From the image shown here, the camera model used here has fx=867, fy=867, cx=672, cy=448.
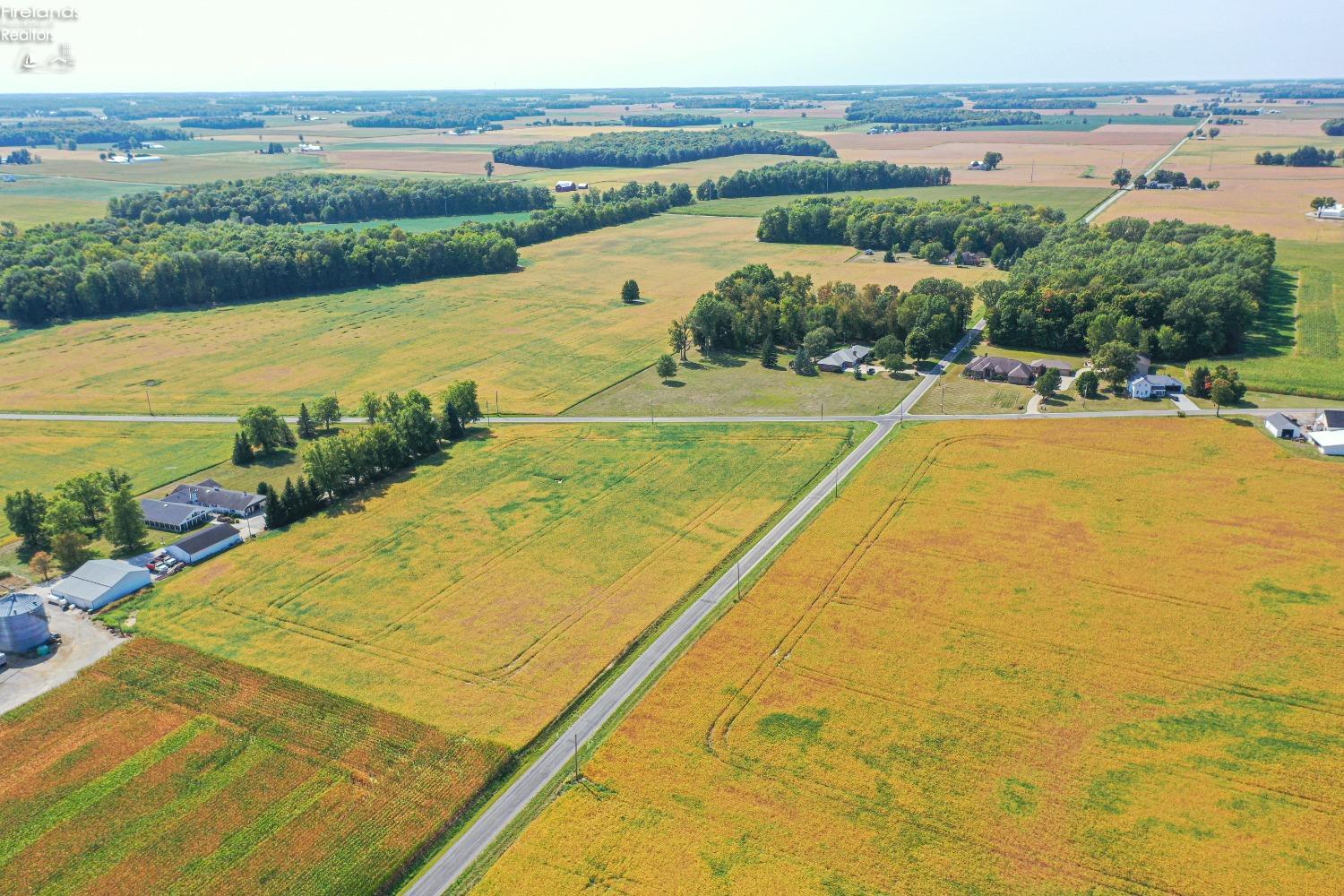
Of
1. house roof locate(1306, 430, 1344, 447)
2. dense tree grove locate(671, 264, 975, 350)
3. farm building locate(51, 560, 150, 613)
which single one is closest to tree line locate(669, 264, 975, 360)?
dense tree grove locate(671, 264, 975, 350)

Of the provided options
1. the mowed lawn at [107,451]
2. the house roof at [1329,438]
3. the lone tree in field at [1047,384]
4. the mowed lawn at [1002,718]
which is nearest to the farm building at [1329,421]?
the house roof at [1329,438]

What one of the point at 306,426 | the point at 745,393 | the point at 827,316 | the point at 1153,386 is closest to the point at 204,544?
the point at 306,426

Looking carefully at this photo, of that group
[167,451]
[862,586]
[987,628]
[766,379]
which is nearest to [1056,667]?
[987,628]

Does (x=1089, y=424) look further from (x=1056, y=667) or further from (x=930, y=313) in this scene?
(x=1056, y=667)

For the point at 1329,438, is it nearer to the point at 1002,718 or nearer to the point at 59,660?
the point at 1002,718

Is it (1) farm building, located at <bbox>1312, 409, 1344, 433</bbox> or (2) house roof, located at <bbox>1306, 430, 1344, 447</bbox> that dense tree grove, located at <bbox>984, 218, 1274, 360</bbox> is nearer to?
(1) farm building, located at <bbox>1312, 409, 1344, 433</bbox>

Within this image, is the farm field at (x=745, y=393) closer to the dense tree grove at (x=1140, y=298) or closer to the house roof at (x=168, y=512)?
the dense tree grove at (x=1140, y=298)
